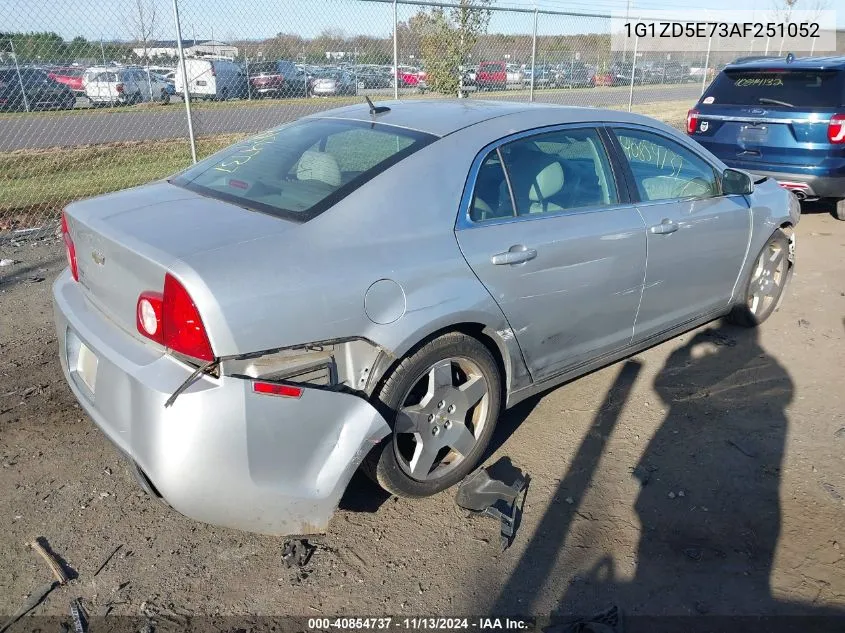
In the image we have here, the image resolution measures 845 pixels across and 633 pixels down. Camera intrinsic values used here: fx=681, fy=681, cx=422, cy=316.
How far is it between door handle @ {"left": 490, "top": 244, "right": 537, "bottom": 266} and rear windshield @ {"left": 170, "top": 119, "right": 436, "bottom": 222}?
592 mm

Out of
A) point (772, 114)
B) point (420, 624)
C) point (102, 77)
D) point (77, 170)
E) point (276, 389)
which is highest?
point (102, 77)

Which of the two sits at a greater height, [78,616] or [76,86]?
[76,86]

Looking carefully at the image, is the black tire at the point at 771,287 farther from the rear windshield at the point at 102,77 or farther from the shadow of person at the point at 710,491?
the rear windshield at the point at 102,77

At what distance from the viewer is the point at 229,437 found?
2.28 meters

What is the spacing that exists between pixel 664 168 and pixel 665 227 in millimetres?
516

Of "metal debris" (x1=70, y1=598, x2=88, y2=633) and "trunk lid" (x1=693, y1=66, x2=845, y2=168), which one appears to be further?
"trunk lid" (x1=693, y1=66, x2=845, y2=168)

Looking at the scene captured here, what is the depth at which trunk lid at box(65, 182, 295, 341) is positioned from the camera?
2.41 meters

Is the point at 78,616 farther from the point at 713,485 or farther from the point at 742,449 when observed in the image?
the point at 742,449

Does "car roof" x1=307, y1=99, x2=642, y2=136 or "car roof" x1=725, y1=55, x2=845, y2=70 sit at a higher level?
"car roof" x1=725, y1=55, x2=845, y2=70

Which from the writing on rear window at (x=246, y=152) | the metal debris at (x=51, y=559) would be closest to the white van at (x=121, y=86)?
the writing on rear window at (x=246, y=152)

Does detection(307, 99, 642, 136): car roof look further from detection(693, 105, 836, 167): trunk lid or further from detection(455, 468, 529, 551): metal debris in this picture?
detection(693, 105, 836, 167): trunk lid

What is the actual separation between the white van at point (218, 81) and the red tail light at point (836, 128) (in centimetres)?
786

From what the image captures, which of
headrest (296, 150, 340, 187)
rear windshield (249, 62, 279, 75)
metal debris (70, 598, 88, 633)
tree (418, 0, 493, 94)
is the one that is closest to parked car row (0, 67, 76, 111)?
rear windshield (249, 62, 279, 75)

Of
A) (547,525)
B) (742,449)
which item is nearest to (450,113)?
(547,525)
